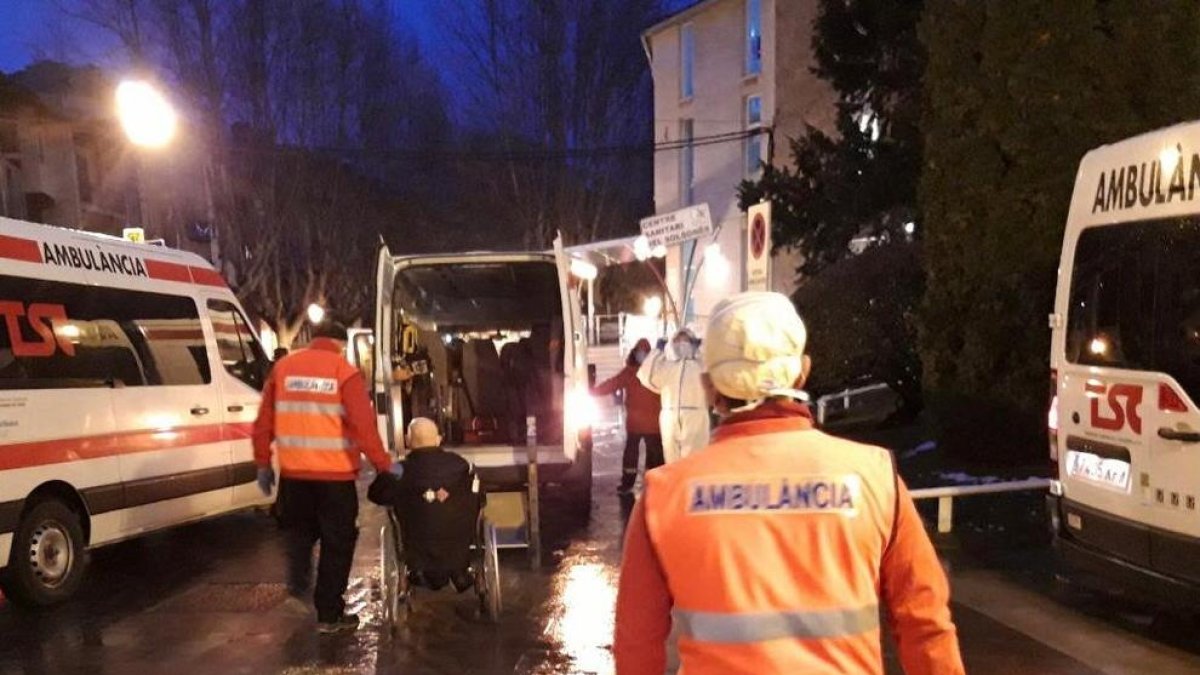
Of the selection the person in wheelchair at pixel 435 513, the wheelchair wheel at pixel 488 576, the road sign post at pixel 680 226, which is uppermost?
the road sign post at pixel 680 226

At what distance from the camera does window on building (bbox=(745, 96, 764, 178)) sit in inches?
938

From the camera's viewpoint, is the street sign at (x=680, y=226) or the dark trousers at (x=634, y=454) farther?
the dark trousers at (x=634, y=454)

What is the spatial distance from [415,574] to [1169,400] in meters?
4.20

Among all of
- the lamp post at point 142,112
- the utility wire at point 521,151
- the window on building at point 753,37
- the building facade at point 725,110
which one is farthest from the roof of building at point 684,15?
the lamp post at point 142,112

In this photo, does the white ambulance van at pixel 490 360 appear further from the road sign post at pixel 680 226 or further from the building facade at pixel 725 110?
the building facade at pixel 725 110

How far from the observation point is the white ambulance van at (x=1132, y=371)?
16.1ft

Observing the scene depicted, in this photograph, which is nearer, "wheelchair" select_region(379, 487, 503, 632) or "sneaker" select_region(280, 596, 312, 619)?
"wheelchair" select_region(379, 487, 503, 632)

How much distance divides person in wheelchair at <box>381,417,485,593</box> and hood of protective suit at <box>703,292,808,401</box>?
374 cm

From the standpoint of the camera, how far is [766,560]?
183 cm

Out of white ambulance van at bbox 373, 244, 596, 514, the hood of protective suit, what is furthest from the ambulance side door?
the hood of protective suit

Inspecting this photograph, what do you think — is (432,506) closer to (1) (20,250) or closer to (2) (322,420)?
(2) (322,420)

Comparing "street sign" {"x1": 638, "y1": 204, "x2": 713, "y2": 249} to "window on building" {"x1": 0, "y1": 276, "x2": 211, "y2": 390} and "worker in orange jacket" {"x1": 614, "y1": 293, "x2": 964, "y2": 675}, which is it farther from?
"worker in orange jacket" {"x1": 614, "y1": 293, "x2": 964, "y2": 675}

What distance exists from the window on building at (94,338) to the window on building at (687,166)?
19.8 m

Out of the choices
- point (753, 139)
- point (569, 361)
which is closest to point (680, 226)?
point (569, 361)
